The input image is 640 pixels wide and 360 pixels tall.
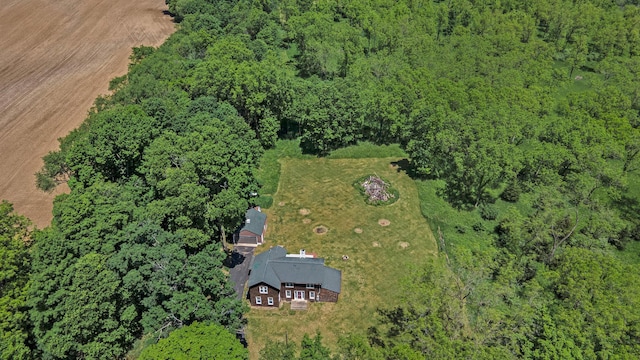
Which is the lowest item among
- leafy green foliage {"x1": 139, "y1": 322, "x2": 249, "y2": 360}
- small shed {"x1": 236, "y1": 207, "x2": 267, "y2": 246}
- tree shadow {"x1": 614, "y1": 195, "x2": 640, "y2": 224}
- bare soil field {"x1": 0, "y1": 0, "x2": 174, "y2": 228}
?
tree shadow {"x1": 614, "y1": 195, "x2": 640, "y2": 224}

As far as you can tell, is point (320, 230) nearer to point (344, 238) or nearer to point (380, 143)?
point (344, 238)

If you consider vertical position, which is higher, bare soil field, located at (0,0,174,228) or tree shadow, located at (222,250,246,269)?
bare soil field, located at (0,0,174,228)

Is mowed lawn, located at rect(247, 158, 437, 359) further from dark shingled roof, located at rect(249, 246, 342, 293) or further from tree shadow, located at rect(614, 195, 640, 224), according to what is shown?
tree shadow, located at rect(614, 195, 640, 224)

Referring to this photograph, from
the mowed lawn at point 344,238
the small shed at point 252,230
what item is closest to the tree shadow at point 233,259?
the small shed at point 252,230

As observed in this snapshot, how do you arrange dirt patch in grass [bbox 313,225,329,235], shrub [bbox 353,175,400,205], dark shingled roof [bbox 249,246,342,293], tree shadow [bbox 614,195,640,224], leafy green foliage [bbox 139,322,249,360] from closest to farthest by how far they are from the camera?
leafy green foliage [bbox 139,322,249,360] → dark shingled roof [bbox 249,246,342,293] → dirt patch in grass [bbox 313,225,329,235] → tree shadow [bbox 614,195,640,224] → shrub [bbox 353,175,400,205]

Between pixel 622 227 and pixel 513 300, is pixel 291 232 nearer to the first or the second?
pixel 513 300

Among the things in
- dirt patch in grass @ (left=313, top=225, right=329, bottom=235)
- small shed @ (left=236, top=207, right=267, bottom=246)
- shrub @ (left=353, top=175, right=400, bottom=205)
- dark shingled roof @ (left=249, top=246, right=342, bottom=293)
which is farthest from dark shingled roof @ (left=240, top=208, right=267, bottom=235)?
shrub @ (left=353, top=175, right=400, bottom=205)
